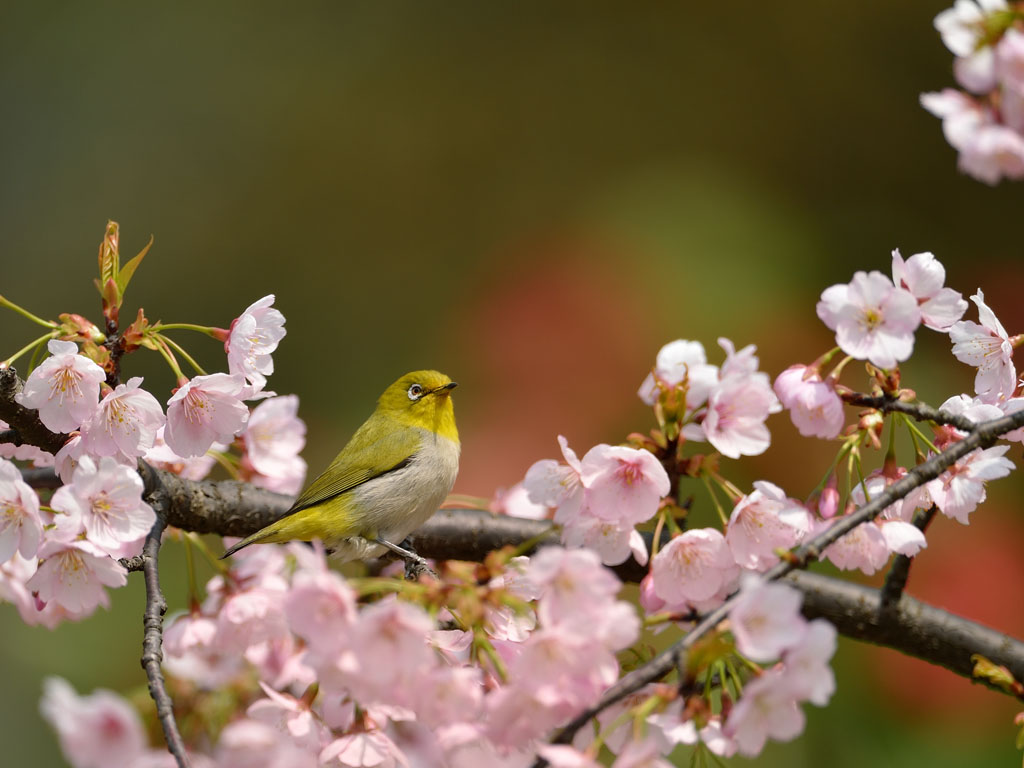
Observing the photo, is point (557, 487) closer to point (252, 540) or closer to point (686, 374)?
point (686, 374)

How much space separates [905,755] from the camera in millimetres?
3770

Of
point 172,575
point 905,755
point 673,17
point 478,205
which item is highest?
point 673,17

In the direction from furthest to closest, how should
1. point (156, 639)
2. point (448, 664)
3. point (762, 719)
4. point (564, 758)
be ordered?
point (156, 639) < point (448, 664) < point (762, 719) < point (564, 758)

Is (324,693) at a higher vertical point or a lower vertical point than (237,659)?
higher

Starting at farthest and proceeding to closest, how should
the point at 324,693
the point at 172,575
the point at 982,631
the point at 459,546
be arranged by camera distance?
the point at 172,575, the point at 459,546, the point at 982,631, the point at 324,693

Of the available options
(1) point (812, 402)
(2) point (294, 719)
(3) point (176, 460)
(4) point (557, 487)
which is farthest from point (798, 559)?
(3) point (176, 460)

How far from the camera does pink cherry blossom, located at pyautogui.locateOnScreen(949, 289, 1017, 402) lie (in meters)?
1.34

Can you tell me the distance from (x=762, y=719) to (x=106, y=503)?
0.87 metres

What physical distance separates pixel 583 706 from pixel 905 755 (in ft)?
11.0

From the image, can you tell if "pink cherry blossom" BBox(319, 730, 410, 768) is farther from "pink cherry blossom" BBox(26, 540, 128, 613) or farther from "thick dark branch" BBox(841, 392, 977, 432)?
"thick dark branch" BBox(841, 392, 977, 432)

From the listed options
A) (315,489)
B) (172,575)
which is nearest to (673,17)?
→ (172,575)

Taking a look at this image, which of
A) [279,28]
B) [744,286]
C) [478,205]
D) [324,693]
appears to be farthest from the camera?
[279,28]

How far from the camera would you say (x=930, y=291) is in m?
1.29

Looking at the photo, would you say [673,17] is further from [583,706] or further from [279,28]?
[583,706]
